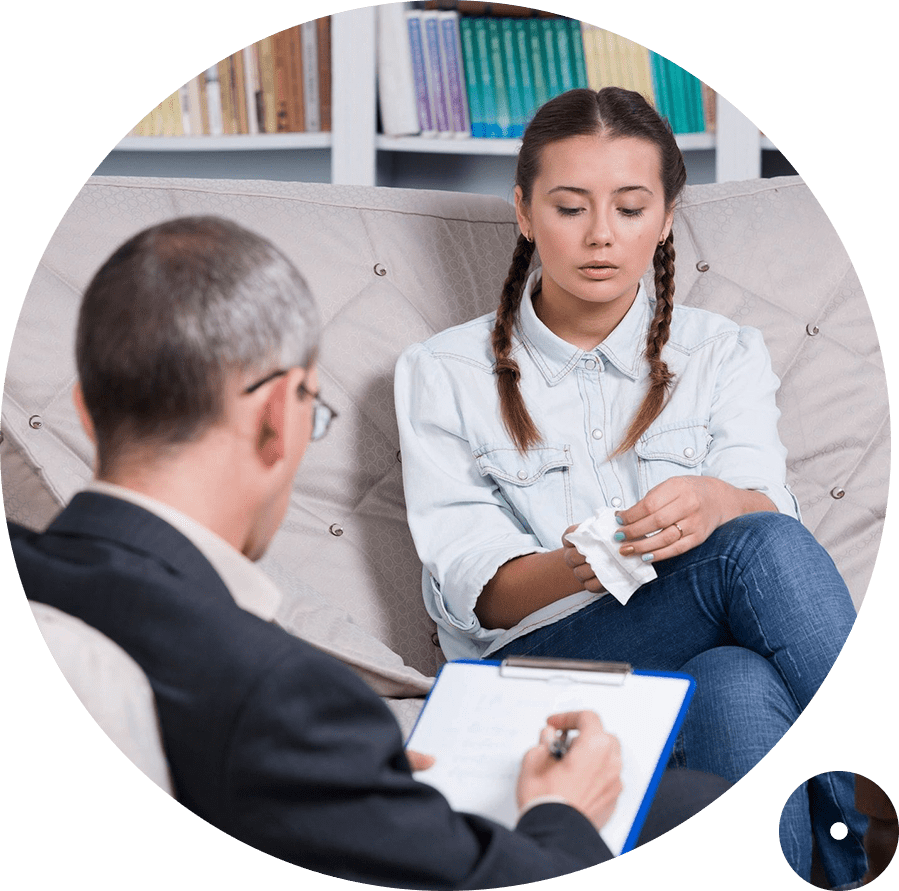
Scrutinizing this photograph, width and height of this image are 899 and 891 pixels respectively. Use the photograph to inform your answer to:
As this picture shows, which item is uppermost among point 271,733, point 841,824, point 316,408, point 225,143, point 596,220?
Answer: point 225,143

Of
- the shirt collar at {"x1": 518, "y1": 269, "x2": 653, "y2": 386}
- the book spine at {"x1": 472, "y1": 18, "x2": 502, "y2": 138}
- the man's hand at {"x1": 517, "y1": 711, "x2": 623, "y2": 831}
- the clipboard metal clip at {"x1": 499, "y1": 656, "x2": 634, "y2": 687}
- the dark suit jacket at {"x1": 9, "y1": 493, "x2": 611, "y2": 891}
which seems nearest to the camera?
the dark suit jacket at {"x1": 9, "y1": 493, "x2": 611, "y2": 891}

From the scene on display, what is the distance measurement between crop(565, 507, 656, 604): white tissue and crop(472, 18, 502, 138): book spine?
481mm

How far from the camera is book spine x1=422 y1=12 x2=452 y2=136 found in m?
1.42

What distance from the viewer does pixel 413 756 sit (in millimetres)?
1139

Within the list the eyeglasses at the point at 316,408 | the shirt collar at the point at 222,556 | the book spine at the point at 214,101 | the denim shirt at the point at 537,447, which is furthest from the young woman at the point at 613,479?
the book spine at the point at 214,101

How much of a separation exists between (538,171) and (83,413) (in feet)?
1.75

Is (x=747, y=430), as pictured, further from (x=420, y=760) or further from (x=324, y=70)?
(x=324, y=70)

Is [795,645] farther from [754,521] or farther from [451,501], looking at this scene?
[451,501]

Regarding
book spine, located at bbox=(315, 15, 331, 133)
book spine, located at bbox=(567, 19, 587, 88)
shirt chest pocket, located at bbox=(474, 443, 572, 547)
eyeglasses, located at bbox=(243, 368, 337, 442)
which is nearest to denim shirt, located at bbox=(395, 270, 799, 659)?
shirt chest pocket, located at bbox=(474, 443, 572, 547)

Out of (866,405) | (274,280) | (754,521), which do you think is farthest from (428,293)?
(866,405)

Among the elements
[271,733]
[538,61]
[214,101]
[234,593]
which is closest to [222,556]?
[234,593]

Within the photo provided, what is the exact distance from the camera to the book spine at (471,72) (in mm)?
1407

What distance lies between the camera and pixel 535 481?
1255 mm

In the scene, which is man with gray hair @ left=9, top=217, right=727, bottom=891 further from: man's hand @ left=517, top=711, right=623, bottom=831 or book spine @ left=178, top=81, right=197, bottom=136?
book spine @ left=178, top=81, right=197, bottom=136
